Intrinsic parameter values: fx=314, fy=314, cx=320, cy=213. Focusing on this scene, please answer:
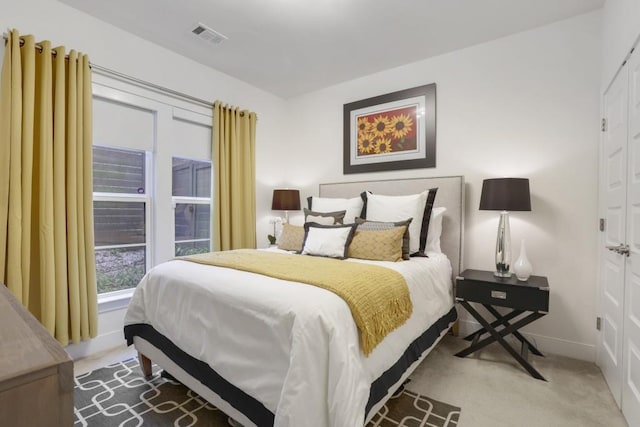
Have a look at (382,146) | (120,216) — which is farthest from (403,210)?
(120,216)

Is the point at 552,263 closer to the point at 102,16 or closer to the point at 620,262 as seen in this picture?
the point at 620,262

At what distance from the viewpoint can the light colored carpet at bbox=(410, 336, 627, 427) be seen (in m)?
1.69

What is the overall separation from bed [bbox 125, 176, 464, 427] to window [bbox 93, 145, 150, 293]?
3.06 feet

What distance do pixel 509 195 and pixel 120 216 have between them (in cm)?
321

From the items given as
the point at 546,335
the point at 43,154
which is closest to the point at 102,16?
the point at 43,154

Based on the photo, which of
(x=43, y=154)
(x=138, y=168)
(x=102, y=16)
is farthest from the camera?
(x=138, y=168)

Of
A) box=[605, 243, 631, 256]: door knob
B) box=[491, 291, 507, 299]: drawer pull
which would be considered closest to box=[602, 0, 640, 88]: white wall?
box=[605, 243, 631, 256]: door knob

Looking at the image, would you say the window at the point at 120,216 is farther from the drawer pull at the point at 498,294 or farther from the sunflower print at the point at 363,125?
the drawer pull at the point at 498,294

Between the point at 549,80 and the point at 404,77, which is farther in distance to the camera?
the point at 404,77

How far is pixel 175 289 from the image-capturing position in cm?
182

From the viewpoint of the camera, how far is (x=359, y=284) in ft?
5.16

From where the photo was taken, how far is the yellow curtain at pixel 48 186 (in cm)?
206

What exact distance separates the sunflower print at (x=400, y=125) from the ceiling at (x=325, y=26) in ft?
1.83

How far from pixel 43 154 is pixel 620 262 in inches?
148
